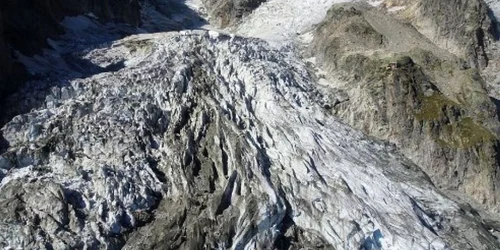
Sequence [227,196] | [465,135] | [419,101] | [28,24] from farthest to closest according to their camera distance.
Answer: [28,24]
[419,101]
[465,135]
[227,196]

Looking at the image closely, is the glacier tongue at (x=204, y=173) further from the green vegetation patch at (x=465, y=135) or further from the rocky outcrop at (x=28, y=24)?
the green vegetation patch at (x=465, y=135)

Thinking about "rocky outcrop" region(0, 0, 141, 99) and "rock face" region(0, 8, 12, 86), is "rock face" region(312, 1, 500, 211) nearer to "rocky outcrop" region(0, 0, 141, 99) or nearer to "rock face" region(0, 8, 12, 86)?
"rocky outcrop" region(0, 0, 141, 99)

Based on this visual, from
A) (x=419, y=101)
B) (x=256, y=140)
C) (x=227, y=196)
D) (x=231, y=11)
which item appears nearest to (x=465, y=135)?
(x=419, y=101)

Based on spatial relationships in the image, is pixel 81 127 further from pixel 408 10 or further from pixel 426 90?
pixel 408 10

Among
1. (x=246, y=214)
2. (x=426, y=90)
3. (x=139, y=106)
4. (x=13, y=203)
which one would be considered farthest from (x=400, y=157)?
(x=13, y=203)

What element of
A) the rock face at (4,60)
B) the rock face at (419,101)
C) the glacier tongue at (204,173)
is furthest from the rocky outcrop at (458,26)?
the rock face at (4,60)

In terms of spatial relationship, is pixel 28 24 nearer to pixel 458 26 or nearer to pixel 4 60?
pixel 4 60
